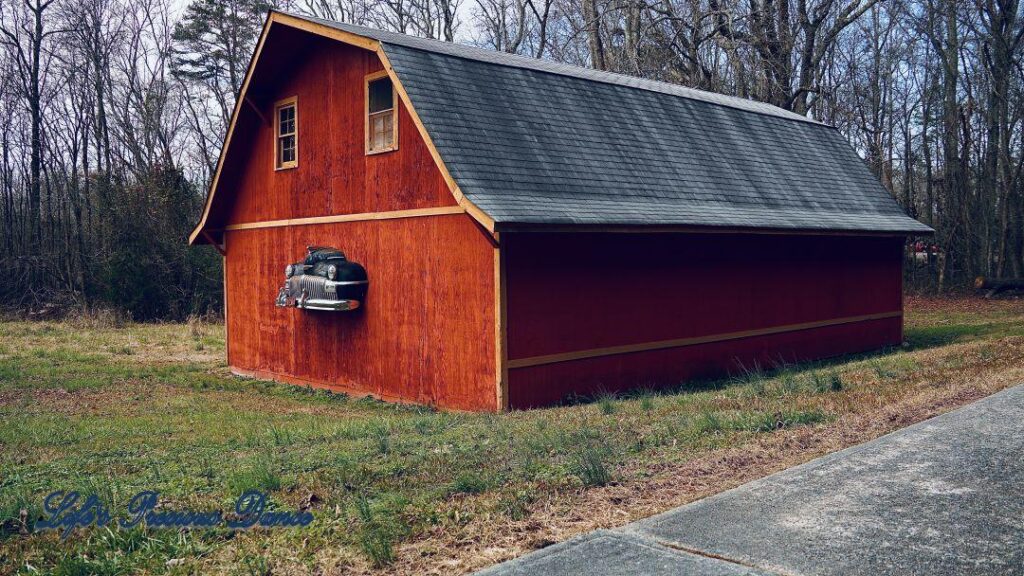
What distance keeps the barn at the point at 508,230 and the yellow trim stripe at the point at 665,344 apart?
1.7 inches

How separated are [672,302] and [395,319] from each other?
4442 mm

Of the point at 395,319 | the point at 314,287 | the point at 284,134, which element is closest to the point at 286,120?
the point at 284,134

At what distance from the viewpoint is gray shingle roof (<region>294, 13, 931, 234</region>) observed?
41.7ft

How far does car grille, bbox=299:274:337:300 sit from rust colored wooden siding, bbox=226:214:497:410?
1.82 ft

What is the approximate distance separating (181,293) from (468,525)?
25.6 meters

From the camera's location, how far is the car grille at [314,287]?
587 inches

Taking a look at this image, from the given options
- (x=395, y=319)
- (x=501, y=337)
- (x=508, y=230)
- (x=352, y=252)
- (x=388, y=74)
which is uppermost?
(x=388, y=74)

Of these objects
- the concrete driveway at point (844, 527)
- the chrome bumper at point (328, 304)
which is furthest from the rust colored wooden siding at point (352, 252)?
the concrete driveway at point (844, 527)

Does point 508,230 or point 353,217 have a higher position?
point 353,217

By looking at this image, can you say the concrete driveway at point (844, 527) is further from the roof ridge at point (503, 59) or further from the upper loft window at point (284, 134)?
the upper loft window at point (284, 134)

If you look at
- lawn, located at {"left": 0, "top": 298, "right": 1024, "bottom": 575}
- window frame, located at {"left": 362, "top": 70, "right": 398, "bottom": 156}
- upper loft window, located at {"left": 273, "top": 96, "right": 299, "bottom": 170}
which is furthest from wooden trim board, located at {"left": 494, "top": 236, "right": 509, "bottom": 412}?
upper loft window, located at {"left": 273, "top": 96, "right": 299, "bottom": 170}

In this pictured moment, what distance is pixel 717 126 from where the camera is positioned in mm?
17953

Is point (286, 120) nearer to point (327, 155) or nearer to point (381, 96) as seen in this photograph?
point (327, 155)

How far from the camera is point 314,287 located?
15.1 metres
